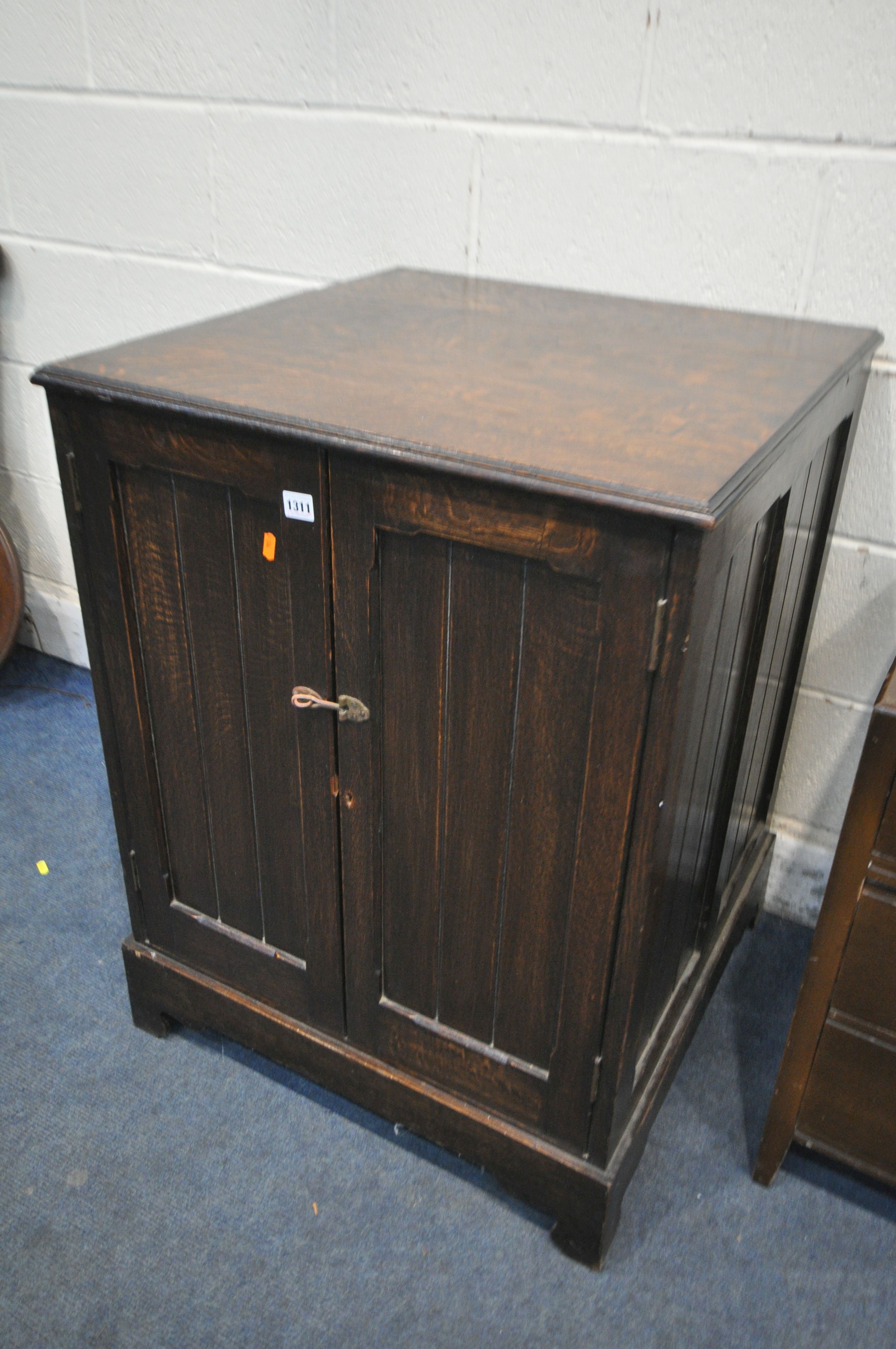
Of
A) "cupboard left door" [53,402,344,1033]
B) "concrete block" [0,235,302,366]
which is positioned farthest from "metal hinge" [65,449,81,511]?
"concrete block" [0,235,302,366]

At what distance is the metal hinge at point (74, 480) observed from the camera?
3.86 ft

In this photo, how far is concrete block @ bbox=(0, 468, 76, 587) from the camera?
2.38 meters

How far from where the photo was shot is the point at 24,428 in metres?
2.31

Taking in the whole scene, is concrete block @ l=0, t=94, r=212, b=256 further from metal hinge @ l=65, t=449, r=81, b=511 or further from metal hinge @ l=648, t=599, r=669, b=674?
metal hinge @ l=648, t=599, r=669, b=674

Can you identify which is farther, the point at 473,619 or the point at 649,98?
the point at 649,98

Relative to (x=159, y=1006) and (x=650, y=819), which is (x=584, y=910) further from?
(x=159, y=1006)

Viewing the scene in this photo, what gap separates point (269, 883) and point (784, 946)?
959 mm

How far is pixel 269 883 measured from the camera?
1.35 metres

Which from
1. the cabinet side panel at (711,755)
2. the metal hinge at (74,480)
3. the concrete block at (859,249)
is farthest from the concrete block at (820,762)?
the metal hinge at (74,480)

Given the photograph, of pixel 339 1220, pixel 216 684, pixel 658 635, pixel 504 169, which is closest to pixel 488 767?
pixel 658 635

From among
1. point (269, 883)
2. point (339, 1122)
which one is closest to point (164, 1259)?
point (339, 1122)

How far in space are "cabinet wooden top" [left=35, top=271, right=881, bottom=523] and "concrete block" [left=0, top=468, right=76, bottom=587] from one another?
116 centimetres

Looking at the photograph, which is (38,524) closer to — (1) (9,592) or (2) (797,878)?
(1) (9,592)

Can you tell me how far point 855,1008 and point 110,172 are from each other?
1883 millimetres
